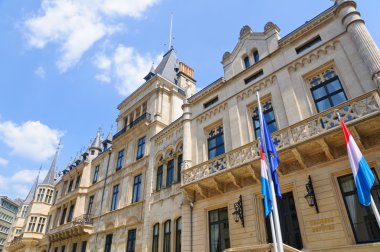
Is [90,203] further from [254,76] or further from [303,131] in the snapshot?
[303,131]

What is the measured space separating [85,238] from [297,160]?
2076 cm

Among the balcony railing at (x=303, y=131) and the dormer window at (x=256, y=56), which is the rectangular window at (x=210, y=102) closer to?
the dormer window at (x=256, y=56)

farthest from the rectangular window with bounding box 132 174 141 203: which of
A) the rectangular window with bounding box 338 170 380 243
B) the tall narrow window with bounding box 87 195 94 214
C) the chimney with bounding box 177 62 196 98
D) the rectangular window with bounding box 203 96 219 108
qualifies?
the rectangular window with bounding box 338 170 380 243

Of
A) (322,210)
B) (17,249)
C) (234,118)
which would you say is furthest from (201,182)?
(17,249)

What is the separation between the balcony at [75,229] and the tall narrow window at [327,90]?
21038 millimetres

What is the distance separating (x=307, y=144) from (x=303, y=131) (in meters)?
0.65

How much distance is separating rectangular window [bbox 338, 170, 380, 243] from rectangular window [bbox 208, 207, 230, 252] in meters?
5.47

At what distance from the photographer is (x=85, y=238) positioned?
929 inches

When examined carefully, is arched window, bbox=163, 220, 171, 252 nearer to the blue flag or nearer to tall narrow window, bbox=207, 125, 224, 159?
tall narrow window, bbox=207, 125, 224, 159

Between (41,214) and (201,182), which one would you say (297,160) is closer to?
(201,182)

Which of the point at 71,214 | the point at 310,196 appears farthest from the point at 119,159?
the point at 310,196

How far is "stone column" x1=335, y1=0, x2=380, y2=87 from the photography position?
9688mm

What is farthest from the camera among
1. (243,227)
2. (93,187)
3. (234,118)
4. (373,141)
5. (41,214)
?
(41,214)

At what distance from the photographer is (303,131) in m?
10.5
